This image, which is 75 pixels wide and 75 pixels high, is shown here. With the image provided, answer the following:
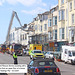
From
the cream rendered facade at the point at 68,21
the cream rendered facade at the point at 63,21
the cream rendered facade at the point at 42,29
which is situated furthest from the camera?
the cream rendered facade at the point at 42,29

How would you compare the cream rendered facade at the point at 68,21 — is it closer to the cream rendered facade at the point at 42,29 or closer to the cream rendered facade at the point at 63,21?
the cream rendered facade at the point at 63,21

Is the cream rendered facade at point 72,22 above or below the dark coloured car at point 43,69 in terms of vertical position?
above

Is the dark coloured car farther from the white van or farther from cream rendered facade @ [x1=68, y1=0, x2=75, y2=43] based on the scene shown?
cream rendered facade @ [x1=68, y1=0, x2=75, y2=43]

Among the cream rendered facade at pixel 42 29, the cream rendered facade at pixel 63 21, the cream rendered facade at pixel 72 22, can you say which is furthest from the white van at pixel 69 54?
the cream rendered facade at pixel 42 29

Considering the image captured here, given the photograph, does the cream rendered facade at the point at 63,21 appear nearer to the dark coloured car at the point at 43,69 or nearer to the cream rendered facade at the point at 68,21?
the cream rendered facade at the point at 68,21

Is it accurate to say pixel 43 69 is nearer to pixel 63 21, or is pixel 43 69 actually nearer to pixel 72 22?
pixel 72 22

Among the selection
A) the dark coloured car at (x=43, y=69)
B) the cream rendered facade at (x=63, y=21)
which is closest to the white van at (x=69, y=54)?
the cream rendered facade at (x=63, y=21)

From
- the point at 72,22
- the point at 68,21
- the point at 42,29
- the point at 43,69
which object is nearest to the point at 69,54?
the point at 72,22

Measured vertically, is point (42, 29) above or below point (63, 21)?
above

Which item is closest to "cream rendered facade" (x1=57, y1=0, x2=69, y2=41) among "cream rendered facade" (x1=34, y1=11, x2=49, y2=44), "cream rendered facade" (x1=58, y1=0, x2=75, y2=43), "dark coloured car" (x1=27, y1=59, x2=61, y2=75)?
"cream rendered facade" (x1=58, y1=0, x2=75, y2=43)

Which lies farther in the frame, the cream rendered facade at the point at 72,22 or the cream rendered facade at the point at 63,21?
the cream rendered facade at the point at 63,21

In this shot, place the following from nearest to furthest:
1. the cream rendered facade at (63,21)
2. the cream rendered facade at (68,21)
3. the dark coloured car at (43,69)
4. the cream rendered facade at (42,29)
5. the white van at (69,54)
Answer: the dark coloured car at (43,69) < the white van at (69,54) < the cream rendered facade at (68,21) < the cream rendered facade at (63,21) < the cream rendered facade at (42,29)

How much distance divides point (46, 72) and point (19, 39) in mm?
94480

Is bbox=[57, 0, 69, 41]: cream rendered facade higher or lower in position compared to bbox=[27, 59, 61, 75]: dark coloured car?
higher
